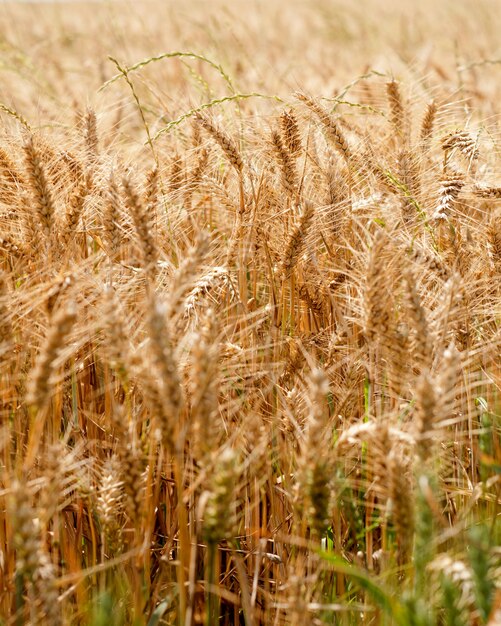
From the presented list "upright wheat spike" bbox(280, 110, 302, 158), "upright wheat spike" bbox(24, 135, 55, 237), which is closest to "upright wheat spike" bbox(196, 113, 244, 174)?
"upright wheat spike" bbox(280, 110, 302, 158)

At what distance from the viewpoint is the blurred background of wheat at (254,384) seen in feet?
3.24

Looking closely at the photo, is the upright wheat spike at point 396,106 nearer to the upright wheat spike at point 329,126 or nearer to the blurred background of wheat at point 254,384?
the blurred background of wheat at point 254,384

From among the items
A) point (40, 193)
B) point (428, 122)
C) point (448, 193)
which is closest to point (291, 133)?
point (448, 193)

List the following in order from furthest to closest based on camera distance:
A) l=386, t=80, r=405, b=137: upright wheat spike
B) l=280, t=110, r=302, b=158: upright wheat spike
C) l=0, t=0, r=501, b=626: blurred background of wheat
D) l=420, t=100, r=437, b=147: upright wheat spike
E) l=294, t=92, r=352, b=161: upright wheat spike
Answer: l=386, t=80, r=405, b=137: upright wheat spike → l=420, t=100, r=437, b=147: upright wheat spike → l=294, t=92, r=352, b=161: upright wheat spike → l=280, t=110, r=302, b=158: upright wheat spike → l=0, t=0, r=501, b=626: blurred background of wheat

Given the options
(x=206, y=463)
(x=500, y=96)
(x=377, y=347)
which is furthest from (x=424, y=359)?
(x=500, y=96)

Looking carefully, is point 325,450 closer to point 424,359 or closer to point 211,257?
point 424,359

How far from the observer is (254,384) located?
1708 mm

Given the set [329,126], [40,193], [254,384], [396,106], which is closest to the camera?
[40,193]

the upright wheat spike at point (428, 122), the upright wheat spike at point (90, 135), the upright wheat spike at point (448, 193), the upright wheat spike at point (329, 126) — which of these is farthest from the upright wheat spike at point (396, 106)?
the upright wheat spike at point (90, 135)

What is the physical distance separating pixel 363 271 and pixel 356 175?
2.07 ft

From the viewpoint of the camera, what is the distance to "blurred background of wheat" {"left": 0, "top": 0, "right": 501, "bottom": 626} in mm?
989

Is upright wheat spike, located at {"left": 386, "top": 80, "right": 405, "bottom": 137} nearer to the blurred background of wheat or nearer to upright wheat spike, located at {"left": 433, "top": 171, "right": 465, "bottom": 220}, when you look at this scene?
the blurred background of wheat

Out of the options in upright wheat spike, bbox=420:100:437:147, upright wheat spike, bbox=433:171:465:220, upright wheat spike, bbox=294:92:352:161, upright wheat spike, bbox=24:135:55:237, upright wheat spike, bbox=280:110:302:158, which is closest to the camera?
upright wheat spike, bbox=24:135:55:237

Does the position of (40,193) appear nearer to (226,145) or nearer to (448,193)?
(226,145)
